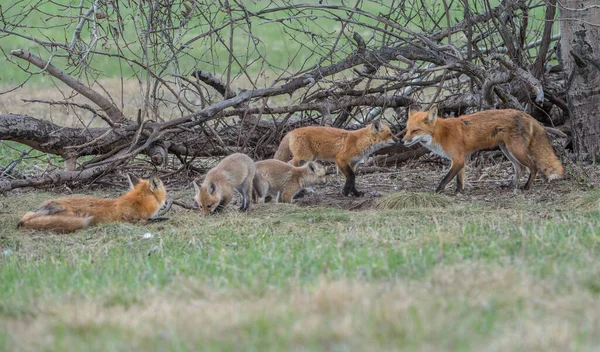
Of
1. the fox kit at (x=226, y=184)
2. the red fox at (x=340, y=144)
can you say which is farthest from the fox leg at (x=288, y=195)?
the red fox at (x=340, y=144)

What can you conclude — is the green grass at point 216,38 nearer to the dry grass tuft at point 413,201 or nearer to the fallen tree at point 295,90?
the fallen tree at point 295,90

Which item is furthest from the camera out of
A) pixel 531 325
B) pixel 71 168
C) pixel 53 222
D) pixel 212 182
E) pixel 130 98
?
pixel 130 98

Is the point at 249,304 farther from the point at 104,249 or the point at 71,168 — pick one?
the point at 71,168

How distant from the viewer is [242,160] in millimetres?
10031

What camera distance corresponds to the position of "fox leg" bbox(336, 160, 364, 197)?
35.3ft

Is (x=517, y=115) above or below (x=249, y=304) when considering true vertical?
above

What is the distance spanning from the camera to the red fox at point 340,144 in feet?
36.9

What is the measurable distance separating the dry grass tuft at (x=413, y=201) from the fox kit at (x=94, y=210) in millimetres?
2677

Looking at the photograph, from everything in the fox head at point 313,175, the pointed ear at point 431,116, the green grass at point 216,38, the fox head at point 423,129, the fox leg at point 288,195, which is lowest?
the fox leg at point 288,195

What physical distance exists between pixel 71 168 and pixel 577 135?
7388 millimetres

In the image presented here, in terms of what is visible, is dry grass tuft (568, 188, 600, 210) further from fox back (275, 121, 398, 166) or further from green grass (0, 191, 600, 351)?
fox back (275, 121, 398, 166)

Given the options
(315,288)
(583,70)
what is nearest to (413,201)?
(583,70)

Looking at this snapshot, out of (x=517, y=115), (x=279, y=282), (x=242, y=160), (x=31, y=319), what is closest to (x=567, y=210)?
(x=517, y=115)

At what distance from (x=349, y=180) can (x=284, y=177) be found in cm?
97
